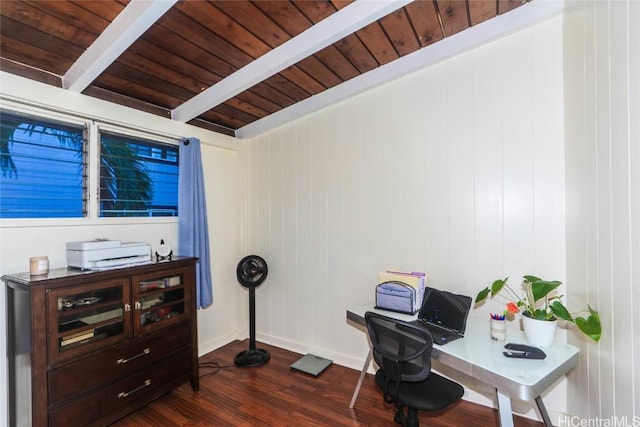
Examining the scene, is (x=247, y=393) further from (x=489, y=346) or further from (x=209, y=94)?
(x=209, y=94)

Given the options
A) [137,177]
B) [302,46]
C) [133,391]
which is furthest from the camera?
[137,177]

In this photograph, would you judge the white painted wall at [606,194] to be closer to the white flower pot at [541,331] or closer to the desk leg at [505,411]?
the white flower pot at [541,331]

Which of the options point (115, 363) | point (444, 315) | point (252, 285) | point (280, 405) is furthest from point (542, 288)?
point (115, 363)

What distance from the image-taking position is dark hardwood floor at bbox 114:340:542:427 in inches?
78.2

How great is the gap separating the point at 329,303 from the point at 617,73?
8.09 ft

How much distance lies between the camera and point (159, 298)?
221 cm

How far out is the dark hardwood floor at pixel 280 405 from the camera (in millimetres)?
1987

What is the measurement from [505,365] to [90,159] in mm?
2984

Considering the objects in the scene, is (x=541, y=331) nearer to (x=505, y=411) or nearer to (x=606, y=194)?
(x=505, y=411)

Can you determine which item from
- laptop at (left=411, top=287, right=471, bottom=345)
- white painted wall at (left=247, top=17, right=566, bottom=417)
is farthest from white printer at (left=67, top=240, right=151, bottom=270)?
laptop at (left=411, top=287, right=471, bottom=345)

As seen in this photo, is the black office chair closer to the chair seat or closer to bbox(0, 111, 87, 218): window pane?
the chair seat

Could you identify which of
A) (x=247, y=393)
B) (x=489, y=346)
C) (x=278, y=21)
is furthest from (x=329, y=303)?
(x=278, y=21)

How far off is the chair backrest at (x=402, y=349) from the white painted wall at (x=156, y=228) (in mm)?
1872

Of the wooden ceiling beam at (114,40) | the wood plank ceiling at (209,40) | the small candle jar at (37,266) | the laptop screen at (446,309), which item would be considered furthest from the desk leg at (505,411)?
the small candle jar at (37,266)
